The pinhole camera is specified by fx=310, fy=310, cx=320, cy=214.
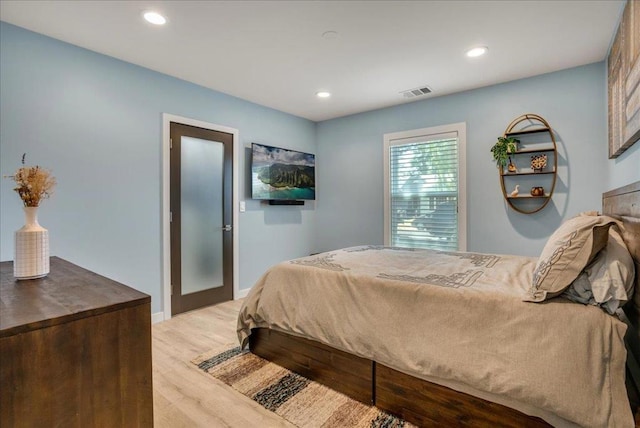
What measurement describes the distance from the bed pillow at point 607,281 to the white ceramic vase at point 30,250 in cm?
247

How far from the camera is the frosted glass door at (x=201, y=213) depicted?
3.50 m

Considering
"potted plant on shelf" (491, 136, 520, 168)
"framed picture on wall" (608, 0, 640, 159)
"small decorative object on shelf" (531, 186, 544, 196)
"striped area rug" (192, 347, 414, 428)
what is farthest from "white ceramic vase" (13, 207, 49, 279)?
"small decorative object on shelf" (531, 186, 544, 196)

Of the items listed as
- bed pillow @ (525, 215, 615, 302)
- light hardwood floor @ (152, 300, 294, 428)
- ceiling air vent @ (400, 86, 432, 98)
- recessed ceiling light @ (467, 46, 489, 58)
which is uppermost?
ceiling air vent @ (400, 86, 432, 98)

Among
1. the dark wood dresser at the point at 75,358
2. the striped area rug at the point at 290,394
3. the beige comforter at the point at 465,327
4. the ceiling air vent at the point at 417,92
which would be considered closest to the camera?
the dark wood dresser at the point at 75,358

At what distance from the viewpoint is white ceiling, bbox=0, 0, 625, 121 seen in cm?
220

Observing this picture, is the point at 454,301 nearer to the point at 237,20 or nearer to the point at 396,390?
the point at 396,390

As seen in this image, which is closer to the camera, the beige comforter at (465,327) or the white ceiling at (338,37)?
the beige comforter at (465,327)

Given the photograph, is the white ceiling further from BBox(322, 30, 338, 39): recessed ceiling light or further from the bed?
the bed

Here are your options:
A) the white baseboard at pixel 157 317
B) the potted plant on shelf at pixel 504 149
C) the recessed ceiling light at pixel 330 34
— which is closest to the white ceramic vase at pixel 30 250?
the white baseboard at pixel 157 317

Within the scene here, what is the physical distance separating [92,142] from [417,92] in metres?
3.52

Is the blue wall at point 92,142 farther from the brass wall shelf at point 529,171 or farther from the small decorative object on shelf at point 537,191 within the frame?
the small decorative object on shelf at point 537,191

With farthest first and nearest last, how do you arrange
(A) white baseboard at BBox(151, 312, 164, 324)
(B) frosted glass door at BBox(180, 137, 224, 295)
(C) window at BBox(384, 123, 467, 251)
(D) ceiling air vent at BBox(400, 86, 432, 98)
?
(C) window at BBox(384, 123, 467, 251)
(D) ceiling air vent at BBox(400, 86, 432, 98)
(B) frosted glass door at BBox(180, 137, 224, 295)
(A) white baseboard at BBox(151, 312, 164, 324)

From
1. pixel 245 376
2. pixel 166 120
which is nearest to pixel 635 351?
pixel 245 376

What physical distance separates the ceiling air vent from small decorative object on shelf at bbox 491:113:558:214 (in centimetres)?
101
